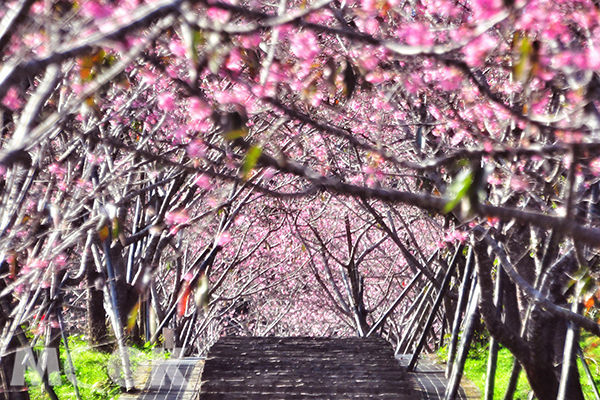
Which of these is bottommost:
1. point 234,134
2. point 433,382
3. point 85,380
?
point 433,382

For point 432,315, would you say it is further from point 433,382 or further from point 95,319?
point 95,319

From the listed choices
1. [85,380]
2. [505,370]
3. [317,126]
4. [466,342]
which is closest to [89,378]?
[85,380]

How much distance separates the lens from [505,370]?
32.2 ft

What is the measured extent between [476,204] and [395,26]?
162 inches

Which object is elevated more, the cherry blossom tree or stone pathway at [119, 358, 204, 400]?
the cherry blossom tree

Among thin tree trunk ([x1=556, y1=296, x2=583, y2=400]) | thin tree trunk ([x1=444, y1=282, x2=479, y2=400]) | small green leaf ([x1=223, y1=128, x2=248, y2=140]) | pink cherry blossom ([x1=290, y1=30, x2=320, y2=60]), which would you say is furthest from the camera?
thin tree trunk ([x1=444, y1=282, x2=479, y2=400])

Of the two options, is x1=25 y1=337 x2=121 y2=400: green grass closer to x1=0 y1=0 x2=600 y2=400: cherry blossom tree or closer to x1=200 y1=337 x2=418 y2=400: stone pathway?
x1=0 y1=0 x2=600 y2=400: cherry blossom tree

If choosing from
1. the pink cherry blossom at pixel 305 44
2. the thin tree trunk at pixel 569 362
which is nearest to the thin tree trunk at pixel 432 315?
the thin tree trunk at pixel 569 362

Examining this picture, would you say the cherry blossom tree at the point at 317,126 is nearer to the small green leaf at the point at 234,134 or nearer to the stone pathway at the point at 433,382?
the small green leaf at the point at 234,134

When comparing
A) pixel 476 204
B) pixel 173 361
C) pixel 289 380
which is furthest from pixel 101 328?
pixel 476 204

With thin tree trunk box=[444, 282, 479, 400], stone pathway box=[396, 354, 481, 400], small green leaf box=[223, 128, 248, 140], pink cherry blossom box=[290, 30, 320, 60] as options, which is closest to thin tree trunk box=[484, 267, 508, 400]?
thin tree trunk box=[444, 282, 479, 400]

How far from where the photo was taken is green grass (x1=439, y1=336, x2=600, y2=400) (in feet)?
27.0

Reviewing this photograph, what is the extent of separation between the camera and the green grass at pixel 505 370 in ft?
27.0

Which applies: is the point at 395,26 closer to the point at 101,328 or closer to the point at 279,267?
the point at 101,328
